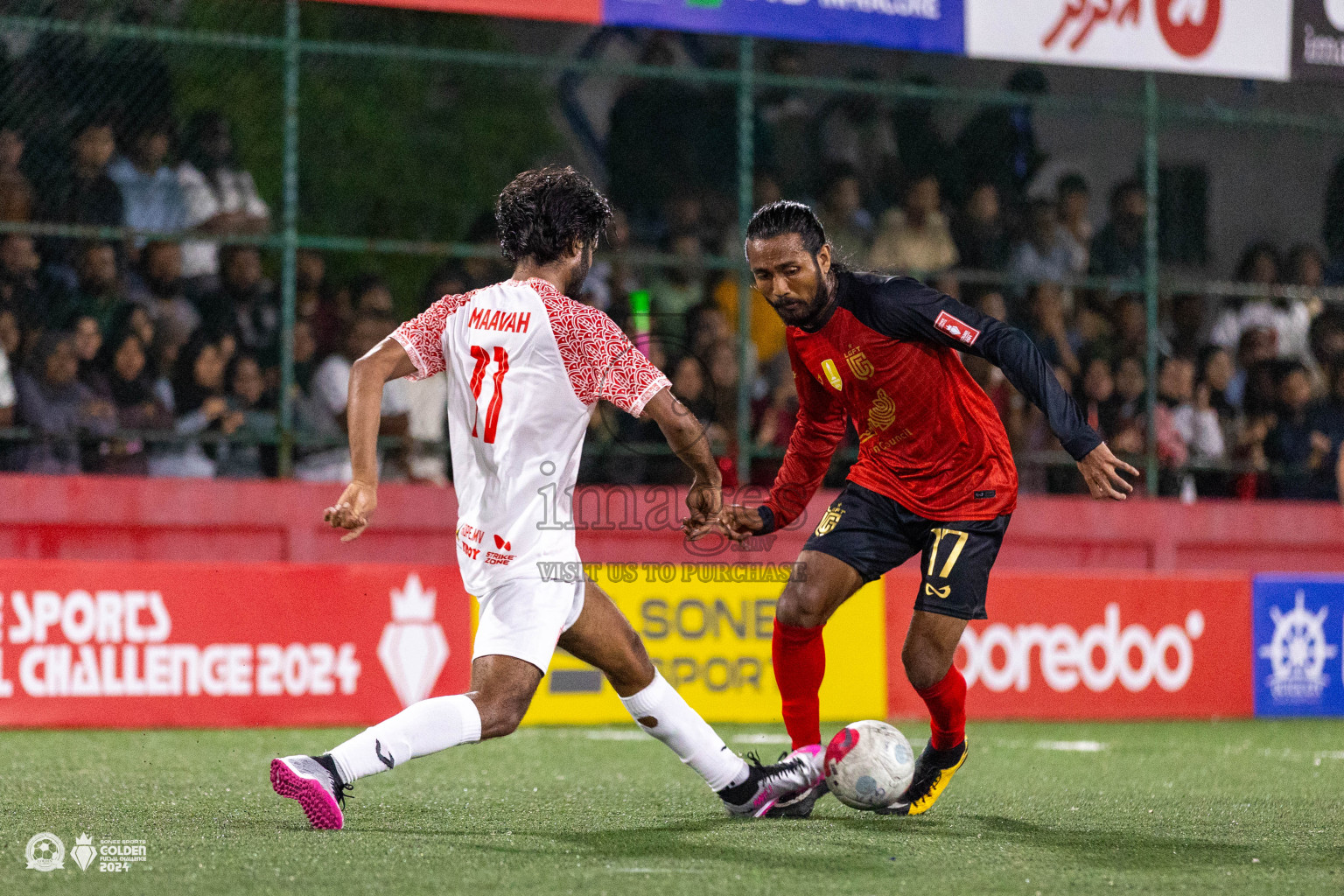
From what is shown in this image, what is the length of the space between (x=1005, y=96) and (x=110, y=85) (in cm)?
618

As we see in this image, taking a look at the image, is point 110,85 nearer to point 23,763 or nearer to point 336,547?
point 336,547

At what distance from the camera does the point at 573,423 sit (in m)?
5.24

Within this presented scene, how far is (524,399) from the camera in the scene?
203 inches

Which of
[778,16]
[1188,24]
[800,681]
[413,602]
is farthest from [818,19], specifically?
[800,681]

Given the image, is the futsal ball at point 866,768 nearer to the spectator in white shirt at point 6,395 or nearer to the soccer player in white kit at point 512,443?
the soccer player in white kit at point 512,443

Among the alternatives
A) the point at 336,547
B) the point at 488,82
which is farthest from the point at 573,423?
the point at 488,82

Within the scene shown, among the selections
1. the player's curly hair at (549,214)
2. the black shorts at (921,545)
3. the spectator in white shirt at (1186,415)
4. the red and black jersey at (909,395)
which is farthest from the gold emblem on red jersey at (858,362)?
the spectator in white shirt at (1186,415)

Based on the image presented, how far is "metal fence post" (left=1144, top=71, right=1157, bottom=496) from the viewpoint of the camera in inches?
489

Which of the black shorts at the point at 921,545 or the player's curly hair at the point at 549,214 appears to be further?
the black shorts at the point at 921,545

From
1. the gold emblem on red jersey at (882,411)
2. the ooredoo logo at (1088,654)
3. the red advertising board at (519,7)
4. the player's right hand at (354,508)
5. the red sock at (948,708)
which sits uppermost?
the red advertising board at (519,7)

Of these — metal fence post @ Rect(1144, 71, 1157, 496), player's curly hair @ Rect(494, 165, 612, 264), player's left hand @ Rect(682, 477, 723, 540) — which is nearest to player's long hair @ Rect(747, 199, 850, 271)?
player's curly hair @ Rect(494, 165, 612, 264)

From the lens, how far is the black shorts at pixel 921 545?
594 centimetres

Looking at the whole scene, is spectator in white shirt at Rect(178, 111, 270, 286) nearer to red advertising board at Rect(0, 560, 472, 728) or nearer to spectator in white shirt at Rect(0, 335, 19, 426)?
spectator in white shirt at Rect(0, 335, 19, 426)

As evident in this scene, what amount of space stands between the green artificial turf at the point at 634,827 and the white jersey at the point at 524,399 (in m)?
0.92
